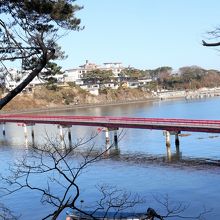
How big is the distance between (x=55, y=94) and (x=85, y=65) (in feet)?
87.2

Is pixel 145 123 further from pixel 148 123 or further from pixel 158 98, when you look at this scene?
pixel 158 98

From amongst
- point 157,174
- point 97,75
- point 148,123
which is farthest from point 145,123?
point 97,75

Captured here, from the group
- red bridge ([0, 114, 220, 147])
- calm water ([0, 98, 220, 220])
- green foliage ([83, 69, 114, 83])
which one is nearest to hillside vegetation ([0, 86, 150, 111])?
green foliage ([83, 69, 114, 83])

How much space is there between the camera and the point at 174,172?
95.5 feet

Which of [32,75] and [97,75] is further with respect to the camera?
[97,75]

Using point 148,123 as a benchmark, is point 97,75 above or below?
above

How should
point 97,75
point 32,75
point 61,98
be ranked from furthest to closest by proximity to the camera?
point 97,75 → point 61,98 → point 32,75

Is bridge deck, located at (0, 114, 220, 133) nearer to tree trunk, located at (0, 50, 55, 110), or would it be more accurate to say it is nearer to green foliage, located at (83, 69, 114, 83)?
tree trunk, located at (0, 50, 55, 110)

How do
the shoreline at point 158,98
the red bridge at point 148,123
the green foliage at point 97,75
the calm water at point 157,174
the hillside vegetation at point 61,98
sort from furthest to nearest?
A: the green foliage at point 97,75, the hillside vegetation at point 61,98, the shoreline at point 158,98, the red bridge at point 148,123, the calm water at point 157,174

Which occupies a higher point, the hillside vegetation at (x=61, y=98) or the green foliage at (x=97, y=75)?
the green foliage at (x=97, y=75)

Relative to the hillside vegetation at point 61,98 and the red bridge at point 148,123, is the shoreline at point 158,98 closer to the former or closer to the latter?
the hillside vegetation at point 61,98

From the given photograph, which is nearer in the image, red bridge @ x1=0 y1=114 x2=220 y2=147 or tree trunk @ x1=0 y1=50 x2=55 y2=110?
tree trunk @ x1=0 y1=50 x2=55 y2=110

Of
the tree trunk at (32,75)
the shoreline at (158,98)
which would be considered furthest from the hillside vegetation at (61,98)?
the tree trunk at (32,75)

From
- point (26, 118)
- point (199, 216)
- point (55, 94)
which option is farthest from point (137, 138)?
point (55, 94)
